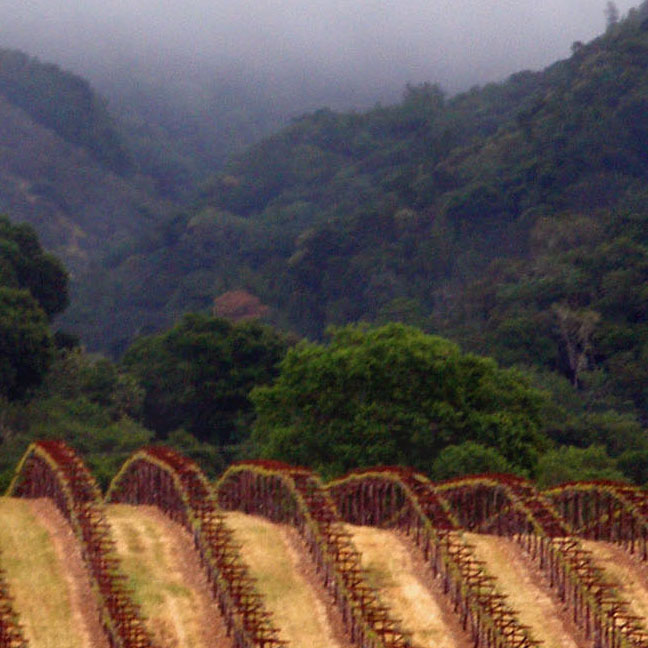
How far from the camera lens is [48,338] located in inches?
2926

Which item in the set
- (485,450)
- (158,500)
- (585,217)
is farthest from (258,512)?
(585,217)

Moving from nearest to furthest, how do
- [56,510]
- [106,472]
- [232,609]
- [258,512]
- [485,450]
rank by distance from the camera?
[232,609]
[56,510]
[258,512]
[485,450]
[106,472]

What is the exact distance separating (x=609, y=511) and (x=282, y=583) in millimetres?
10277

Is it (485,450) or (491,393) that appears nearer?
(485,450)

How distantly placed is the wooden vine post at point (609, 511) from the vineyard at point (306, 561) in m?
0.05

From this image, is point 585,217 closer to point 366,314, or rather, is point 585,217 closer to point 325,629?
point 366,314

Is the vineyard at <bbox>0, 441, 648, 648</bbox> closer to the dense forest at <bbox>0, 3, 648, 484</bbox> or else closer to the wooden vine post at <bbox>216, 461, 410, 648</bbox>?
the wooden vine post at <bbox>216, 461, 410, 648</bbox>

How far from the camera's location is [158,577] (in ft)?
102

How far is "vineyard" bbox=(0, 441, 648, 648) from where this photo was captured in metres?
29.0

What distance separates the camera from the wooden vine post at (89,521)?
27.6 metres

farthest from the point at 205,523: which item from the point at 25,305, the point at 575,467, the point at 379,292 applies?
the point at 379,292

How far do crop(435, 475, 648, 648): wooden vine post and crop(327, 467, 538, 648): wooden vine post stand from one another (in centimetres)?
156

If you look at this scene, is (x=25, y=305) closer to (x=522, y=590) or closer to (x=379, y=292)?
(x=522, y=590)

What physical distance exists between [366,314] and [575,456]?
67425mm
